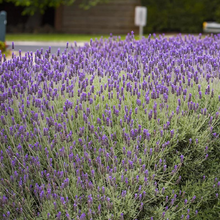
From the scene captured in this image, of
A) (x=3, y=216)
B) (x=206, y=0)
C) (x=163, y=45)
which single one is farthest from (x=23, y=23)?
(x=3, y=216)

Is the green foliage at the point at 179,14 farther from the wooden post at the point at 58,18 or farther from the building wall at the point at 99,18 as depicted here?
the wooden post at the point at 58,18

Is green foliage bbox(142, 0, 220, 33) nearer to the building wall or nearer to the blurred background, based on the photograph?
the blurred background

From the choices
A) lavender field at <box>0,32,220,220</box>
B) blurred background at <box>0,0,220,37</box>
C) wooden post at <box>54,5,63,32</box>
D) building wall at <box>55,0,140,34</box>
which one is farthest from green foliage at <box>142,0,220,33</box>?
lavender field at <box>0,32,220,220</box>

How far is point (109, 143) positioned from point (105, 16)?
22.9m

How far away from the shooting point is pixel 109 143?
3268 mm

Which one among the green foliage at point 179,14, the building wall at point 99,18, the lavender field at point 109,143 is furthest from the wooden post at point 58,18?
the lavender field at point 109,143

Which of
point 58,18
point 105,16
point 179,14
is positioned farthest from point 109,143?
point 58,18

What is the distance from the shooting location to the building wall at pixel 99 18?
2503cm

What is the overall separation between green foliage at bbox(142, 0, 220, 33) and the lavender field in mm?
20658

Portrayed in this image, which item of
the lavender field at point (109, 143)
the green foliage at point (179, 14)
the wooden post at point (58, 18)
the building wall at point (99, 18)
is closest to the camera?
the lavender field at point (109, 143)

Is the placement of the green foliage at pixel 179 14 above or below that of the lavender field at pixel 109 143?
above

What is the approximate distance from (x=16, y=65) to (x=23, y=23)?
24.7 metres

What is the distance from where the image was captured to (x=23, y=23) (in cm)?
2773

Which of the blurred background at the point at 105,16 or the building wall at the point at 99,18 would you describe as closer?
the blurred background at the point at 105,16
